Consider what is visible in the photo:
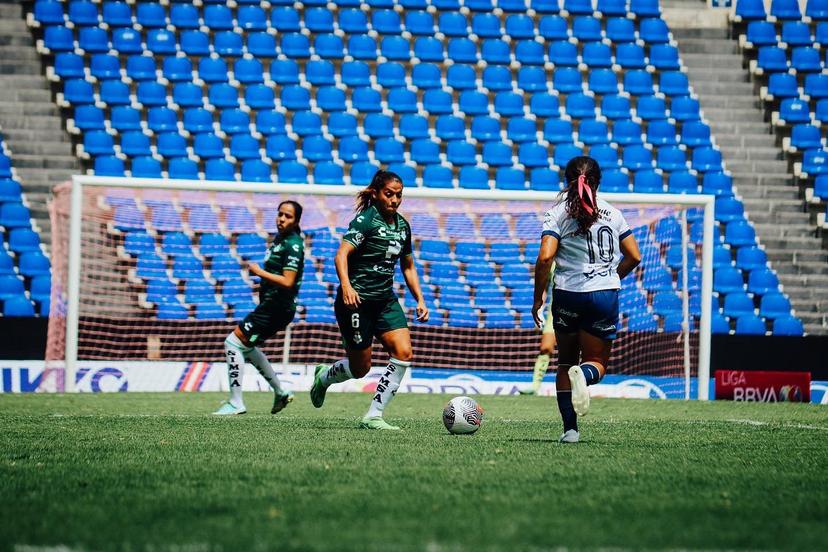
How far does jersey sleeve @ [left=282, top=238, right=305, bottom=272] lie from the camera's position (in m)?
9.27

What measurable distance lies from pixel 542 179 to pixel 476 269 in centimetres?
335

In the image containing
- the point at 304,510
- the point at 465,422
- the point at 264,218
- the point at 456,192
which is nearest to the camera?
the point at 304,510

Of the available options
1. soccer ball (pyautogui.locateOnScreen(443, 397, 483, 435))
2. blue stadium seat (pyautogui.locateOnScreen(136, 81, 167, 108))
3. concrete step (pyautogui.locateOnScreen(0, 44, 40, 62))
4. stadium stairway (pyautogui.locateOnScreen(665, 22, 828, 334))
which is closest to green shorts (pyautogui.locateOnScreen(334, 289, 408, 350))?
soccer ball (pyautogui.locateOnScreen(443, 397, 483, 435))

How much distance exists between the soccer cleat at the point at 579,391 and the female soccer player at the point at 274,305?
3.38 m

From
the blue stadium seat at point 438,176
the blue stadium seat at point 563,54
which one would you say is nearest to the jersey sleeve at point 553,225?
the blue stadium seat at point 438,176

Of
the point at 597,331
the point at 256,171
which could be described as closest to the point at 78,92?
the point at 256,171

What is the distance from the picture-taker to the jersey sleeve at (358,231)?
26.7 feet

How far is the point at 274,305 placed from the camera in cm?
949

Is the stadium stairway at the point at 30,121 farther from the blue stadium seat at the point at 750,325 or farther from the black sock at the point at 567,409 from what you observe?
the black sock at the point at 567,409

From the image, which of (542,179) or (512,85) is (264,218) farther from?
(512,85)

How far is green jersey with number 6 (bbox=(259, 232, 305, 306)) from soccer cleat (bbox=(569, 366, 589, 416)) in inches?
133

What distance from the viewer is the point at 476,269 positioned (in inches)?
632

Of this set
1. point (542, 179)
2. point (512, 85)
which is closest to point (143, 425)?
point (542, 179)

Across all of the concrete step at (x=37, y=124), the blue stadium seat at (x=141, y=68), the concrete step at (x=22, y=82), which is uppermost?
the blue stadium seat at (x=141, y=68)
